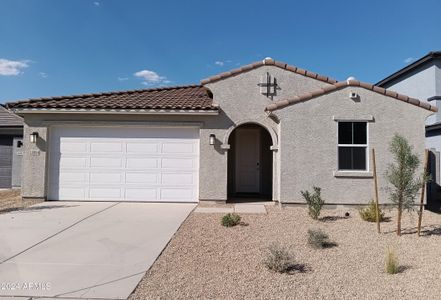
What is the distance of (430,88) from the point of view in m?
18.6

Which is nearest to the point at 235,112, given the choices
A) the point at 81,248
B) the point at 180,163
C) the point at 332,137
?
the point at 180,163

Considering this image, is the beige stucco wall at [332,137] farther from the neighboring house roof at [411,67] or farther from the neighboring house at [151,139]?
the neighboring house roof at [411,67]

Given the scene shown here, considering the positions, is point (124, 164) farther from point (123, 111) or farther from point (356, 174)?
point (356, 174)

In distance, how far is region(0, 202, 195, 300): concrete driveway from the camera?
188 inches

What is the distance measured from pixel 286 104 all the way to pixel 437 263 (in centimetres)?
642

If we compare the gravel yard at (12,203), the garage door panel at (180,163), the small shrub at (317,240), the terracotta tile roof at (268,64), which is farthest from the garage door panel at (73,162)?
the small shrub at (317,240)

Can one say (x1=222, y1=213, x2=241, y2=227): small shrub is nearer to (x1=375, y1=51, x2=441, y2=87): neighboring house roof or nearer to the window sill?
the window sill

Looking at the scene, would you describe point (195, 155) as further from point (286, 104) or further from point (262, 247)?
point (262, 247)

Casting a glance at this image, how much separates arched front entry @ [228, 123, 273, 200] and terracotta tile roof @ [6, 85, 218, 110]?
2.35m

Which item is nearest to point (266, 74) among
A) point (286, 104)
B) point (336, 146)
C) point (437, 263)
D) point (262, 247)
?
point (286, 104)

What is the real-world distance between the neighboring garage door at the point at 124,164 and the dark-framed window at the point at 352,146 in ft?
16.9

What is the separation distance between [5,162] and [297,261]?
16378 millimetres

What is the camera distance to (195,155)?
473 inches

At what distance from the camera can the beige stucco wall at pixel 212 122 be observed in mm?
11703
